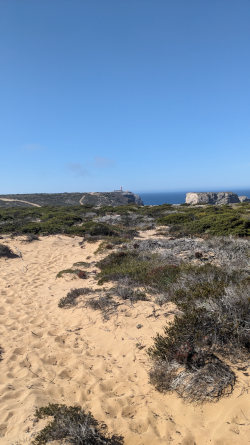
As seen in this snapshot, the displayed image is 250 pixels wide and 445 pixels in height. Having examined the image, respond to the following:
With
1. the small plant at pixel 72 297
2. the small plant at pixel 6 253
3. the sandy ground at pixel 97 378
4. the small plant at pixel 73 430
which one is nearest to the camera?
the small plant at pixel 73 430

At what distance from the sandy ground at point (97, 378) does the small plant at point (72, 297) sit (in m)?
0.25

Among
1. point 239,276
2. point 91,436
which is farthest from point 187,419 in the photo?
point 239,276

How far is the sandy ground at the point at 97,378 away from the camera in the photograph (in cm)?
307

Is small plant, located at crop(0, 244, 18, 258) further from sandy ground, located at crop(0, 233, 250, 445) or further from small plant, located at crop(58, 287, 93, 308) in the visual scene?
small plant, located at crop(58, 287, 93, 308)

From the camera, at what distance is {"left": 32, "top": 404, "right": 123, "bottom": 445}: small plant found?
2867 mm

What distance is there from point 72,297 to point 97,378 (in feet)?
11.2

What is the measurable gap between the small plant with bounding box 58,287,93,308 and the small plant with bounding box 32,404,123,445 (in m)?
3.92

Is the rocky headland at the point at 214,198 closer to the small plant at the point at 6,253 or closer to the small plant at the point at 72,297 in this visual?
the small plant at the point at 6,253

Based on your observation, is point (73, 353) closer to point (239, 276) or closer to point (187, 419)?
point (187, 419)

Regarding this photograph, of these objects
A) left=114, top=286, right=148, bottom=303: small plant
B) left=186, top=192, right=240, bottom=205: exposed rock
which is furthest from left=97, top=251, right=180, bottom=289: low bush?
left=186, top=192, right=240, bottom=205: exposed rock

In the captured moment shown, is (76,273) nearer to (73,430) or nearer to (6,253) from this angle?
(6,253)

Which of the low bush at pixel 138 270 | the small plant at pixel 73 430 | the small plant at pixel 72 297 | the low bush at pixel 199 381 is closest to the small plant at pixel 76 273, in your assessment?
the low bush at pixel 138 270

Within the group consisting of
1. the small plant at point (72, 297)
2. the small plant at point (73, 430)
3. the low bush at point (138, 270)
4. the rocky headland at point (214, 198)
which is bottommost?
the small plant at point (72, 297)

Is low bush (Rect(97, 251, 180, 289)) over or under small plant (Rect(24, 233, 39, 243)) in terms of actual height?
over
